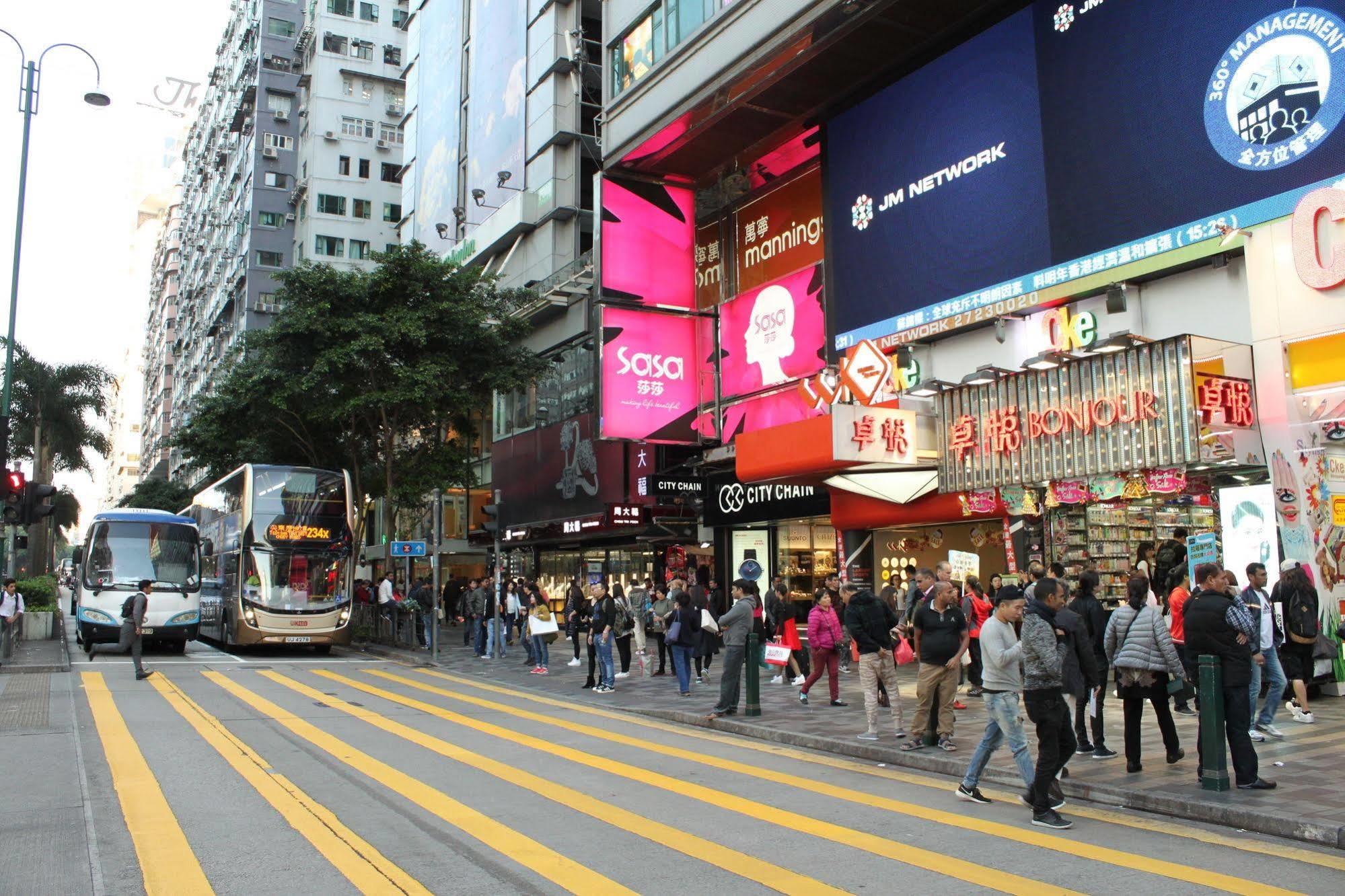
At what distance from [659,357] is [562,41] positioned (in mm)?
15057

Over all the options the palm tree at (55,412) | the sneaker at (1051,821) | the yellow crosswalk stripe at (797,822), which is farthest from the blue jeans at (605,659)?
the palm tree at (55,412)

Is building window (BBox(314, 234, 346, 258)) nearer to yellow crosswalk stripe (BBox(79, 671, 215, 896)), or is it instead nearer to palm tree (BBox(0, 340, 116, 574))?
palm tree (BBox(0, 340, 116, 574))

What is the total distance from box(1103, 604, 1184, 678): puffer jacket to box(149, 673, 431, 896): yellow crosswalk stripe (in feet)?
20.7

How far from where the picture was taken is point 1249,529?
43.5 ft

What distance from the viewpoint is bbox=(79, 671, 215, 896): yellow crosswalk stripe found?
5.77m

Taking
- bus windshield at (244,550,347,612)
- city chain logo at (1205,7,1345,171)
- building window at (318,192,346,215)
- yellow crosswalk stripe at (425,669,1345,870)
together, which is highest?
building window at (318,192,346,215)

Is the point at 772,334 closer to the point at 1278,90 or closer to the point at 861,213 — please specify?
the point at 861,213

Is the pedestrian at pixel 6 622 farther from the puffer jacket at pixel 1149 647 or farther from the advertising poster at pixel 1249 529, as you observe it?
the advertising poster at pixel 1249 529

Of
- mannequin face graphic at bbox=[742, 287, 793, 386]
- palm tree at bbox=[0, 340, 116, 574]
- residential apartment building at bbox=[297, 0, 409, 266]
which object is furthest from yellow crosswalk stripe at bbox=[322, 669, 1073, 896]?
residential apartment building at bbox=[297, 0, 409, 266]

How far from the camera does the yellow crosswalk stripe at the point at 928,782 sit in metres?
6.66

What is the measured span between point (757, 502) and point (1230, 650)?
16.7 metres

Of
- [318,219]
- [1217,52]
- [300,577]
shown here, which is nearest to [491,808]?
[1217,52]

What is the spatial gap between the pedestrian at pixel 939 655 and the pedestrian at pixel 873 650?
0.76 metres

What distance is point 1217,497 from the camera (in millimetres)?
14266
